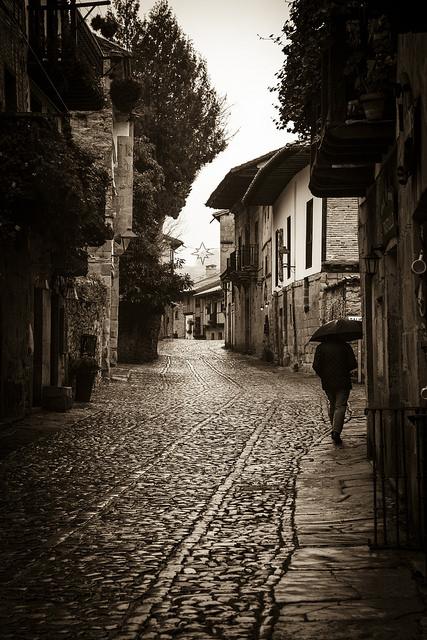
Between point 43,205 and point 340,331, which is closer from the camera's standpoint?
point 340,331

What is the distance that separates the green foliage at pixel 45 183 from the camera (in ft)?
46.7

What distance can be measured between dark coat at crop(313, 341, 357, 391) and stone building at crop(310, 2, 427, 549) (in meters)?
0.93

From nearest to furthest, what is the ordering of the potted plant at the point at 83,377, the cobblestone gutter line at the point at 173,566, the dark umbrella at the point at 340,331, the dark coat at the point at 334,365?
the cobblestone gutter line at the point at 173,566
the dark coat at the point at 334,365
the dark umbrella at the point at 340,331
the potted plant at the point at 83,377

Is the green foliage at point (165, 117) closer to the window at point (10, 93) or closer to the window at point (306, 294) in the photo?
the window at point (306, 294)

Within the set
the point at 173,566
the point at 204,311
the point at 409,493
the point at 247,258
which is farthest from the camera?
the point at 204,311

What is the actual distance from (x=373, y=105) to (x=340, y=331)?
4.80 m

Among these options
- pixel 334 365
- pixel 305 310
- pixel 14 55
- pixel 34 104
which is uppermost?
pixel 14 55

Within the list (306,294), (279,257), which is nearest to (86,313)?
(306,294)

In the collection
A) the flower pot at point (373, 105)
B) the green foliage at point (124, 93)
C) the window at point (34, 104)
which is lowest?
the flower pot at point (373, 105)

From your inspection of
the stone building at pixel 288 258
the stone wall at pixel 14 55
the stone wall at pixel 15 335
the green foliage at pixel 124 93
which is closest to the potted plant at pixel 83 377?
the stone wall at pixel 15 335

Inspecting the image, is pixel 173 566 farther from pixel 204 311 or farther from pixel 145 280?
pixel 204 311

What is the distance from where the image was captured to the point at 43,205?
48.9 ft

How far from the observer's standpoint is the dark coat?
1297cm

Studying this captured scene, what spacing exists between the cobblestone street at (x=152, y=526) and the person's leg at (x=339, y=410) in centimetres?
43
